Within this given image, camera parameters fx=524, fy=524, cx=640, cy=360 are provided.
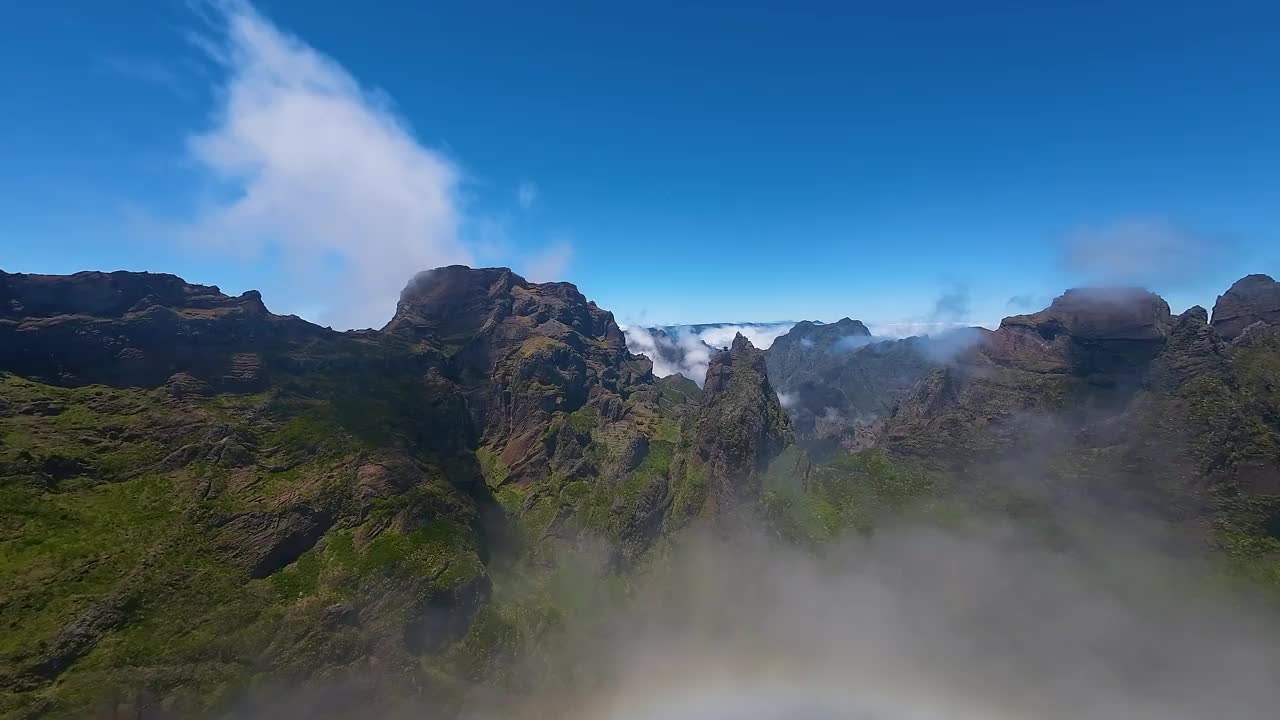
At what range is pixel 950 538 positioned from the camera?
162125mm

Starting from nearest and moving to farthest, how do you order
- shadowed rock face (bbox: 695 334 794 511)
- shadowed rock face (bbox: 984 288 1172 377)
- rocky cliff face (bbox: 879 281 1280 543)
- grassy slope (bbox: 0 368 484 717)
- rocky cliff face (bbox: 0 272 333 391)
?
grassy slope (bbox: 0 368 484 717) < rocky cliff face (bbox: 0 272 333 391) < rocky cliff face (bbox: 879 281 1280 543) < shadowed rock face (bbox: 695 334 794 511) < shadowed rock face (bbox: 984 288 1172 377)

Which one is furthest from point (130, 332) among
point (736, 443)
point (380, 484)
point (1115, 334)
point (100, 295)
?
point (1115, 334)

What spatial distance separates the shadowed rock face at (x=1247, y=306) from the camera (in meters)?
174

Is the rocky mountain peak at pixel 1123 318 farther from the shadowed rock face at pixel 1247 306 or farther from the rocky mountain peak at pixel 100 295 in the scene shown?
the rocky mountain peak at pixel 100 295

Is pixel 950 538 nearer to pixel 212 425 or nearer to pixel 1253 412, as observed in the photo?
pixel 1253 412

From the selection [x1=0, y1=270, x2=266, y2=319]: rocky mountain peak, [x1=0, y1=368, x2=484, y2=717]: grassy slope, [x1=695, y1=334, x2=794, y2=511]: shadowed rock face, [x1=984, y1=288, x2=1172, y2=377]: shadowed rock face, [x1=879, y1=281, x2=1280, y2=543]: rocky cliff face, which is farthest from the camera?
[x1=984, y1=288, x2=1172, y2=377]: shadowed rock face

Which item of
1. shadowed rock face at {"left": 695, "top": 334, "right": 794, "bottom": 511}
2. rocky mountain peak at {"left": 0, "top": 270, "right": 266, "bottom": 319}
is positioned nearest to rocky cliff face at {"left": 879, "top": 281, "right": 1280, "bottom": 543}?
shadowed rock face at {"left": 695, "top": 334, "right": 794, "bottom": 511}

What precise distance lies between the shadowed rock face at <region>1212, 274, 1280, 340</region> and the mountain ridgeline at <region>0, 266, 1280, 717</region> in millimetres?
892

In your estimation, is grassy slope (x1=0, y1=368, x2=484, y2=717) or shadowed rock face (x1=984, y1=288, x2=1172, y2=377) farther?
shadowed rock face (x1=984, y1=288, x2=1172, y2=377)

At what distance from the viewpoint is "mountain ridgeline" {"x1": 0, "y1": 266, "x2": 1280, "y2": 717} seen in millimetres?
89625

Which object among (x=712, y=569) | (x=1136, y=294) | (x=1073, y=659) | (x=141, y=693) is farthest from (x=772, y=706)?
(x=1136, y=294)

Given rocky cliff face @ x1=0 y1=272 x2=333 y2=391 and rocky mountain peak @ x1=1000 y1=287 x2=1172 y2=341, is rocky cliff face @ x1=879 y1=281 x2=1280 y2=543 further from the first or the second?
rocky cliff face @ x1=0 y1=272 x2=333 y2=391

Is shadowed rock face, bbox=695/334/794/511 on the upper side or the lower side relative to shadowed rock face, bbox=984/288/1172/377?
lower

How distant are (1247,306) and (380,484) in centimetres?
28241
